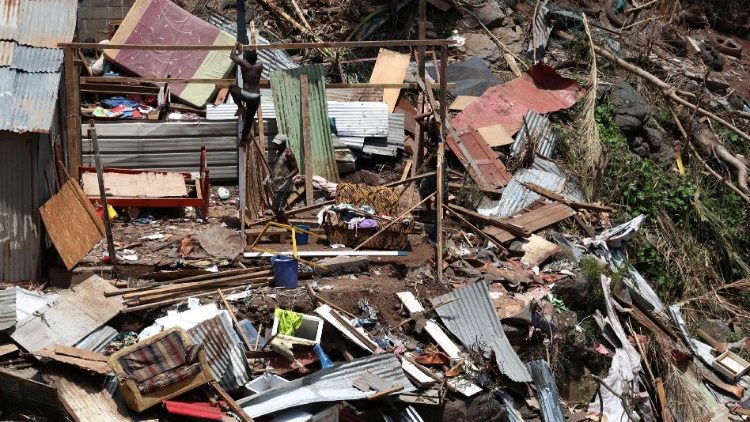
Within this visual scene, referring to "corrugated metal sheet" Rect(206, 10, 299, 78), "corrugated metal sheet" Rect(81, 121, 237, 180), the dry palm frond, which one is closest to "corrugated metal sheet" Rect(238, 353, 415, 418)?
"corrugated metal sheet" Rect(81, 121, 237, 180)

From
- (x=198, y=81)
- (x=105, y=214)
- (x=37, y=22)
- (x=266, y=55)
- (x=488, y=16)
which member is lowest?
(x=105, y=214)

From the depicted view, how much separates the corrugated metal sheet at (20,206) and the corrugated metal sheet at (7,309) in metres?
1.00

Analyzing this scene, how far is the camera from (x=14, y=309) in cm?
1034

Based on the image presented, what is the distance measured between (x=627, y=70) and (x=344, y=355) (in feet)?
30.6

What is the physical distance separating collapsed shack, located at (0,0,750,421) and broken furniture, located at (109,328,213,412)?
0.02m

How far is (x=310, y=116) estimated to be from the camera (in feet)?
47.6

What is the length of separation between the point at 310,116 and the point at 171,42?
9.67 feet

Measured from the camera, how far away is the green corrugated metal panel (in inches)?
565

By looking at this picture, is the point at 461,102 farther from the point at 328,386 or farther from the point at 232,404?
the point at 232,404

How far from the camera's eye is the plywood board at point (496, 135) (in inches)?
622

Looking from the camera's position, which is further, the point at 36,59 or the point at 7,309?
the point at 36,59

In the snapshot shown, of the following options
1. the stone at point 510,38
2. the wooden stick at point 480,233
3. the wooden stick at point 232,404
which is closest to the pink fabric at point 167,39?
the wooden stick at point 480,233

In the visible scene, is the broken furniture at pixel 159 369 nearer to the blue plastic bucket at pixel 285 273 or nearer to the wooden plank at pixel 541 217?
the blue plastic bucket at pixel 285 273

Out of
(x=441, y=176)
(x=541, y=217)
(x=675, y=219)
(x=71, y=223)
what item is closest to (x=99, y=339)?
(x=71, y=223)
